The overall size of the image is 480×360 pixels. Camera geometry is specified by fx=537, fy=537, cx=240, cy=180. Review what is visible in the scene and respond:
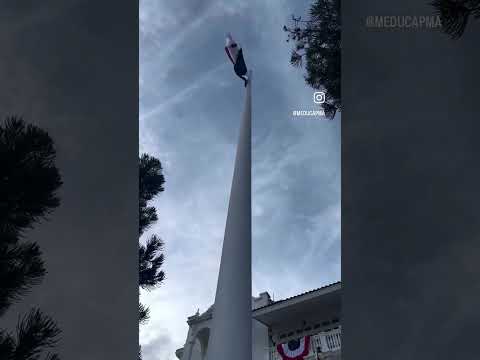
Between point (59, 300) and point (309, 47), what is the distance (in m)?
6.08

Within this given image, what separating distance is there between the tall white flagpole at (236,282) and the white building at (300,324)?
10.2 m

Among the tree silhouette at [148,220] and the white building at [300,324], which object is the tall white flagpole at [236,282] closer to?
the tree silhouette at [148,220]

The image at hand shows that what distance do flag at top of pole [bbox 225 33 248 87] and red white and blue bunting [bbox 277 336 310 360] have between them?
10.6 meters

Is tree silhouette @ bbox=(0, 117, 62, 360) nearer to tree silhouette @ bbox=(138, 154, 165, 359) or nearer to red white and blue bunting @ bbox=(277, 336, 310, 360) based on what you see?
tree silhouette @ bbox=(138, 154, 165, 359)

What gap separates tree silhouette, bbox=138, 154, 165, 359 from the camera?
9.55 m

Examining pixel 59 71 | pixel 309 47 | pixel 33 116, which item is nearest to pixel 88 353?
pixel 33 116

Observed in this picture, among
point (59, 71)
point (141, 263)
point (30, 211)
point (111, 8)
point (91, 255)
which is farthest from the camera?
point (141, 263)

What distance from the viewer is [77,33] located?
308 inches

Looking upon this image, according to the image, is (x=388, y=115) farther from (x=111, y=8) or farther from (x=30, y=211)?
(x=30, y=211)

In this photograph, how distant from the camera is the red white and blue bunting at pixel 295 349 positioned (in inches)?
742

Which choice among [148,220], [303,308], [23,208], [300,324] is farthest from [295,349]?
[23,208]

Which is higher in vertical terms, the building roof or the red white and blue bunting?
the building roof

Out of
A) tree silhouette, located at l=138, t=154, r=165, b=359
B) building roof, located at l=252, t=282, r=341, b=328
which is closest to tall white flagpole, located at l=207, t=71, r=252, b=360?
tree silhouette, located at l=138, t=154, r=165, b=359

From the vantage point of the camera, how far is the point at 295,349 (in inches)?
760
